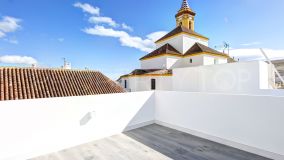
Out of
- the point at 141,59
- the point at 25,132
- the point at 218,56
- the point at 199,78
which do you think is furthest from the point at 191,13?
the point at 25,132

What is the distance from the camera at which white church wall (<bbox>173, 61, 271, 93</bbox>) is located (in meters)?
7.88

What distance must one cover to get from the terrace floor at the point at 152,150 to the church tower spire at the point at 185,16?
20750 millimetres

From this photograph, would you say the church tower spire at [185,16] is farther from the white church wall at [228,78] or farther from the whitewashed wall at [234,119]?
the whitewashed wall at [234,119]

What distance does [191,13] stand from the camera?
2131 centimetres

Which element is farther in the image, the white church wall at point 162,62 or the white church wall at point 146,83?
the white church wall at point 162,62

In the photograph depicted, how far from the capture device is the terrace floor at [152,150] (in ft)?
9.18

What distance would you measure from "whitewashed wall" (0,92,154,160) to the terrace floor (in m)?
0.24

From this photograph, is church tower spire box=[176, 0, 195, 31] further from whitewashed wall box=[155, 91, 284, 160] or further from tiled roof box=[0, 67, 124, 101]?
whitewashed wall box=[155, 91, 284, 160]

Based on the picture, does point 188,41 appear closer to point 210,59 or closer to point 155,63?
point 210,59

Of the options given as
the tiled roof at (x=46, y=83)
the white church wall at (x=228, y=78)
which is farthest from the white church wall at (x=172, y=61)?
the tiled roof at (x=46, y=83)

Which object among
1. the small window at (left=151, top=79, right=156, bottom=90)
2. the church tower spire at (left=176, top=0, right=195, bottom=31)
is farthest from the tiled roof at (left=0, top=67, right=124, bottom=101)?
the church tower spire at (left=176, top=0, right=195, bottom=31)

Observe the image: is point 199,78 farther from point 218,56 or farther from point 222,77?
point 218,56

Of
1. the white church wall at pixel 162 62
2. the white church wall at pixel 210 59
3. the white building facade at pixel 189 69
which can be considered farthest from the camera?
the white church wall at pixel 162 62

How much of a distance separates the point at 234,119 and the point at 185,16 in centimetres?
2120
